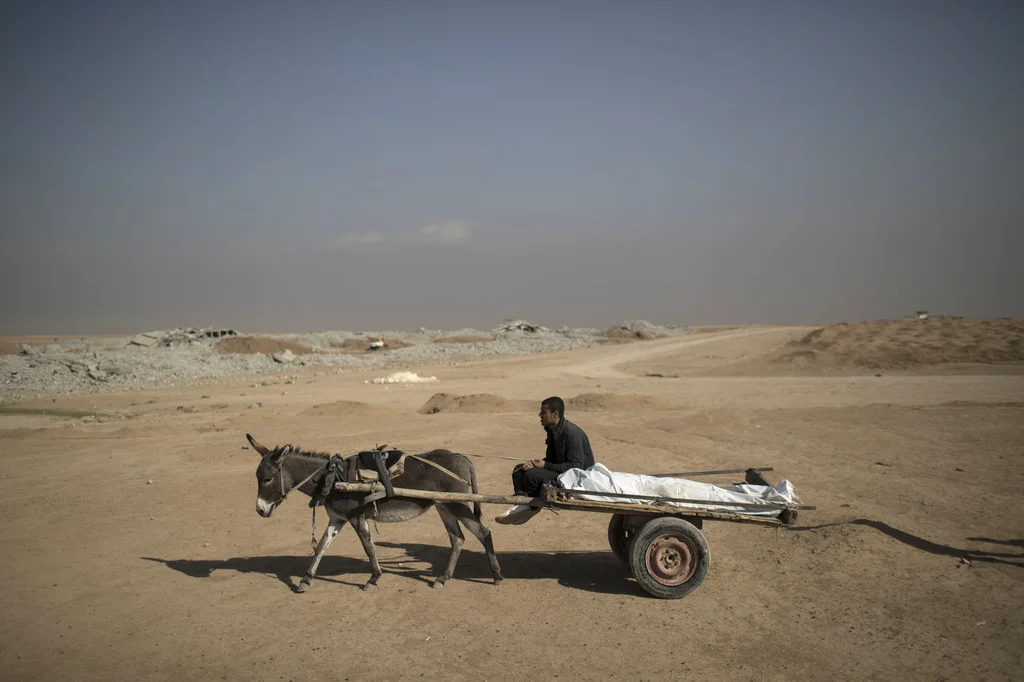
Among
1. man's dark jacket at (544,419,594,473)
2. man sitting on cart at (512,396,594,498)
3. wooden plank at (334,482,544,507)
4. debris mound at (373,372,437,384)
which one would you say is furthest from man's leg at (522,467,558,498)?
debris mound at (373,372,437,384)

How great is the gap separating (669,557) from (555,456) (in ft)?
5.46

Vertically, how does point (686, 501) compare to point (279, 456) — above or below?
below

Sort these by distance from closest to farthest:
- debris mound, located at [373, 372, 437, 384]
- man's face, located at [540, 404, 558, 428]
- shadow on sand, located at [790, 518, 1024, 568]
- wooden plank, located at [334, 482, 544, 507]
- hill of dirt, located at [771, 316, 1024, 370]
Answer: wooden plank, located at [334, 482, 544, 507] < man's face, located at [540, 404, 558, 428] < shadow on sand, located at [790, 518, 1024, 568] < hill of dirt, located at [771, 316, 1024, 370] < debris mound, located at [373, 372, 437, 384]

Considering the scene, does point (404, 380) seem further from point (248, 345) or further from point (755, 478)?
point (755, 478)

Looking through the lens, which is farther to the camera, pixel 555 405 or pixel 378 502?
pixel 378 502

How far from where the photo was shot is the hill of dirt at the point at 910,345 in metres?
29.2

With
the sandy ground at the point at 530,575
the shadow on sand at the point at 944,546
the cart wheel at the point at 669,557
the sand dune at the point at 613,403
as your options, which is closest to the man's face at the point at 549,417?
the cart wheel at the point at 669,557

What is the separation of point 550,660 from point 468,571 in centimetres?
235

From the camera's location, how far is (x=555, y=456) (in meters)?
7.40

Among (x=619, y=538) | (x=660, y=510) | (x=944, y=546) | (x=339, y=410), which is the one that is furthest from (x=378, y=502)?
(x=339, y=410)

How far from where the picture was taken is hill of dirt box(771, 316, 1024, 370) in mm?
29219

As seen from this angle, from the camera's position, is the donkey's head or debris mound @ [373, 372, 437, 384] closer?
the donkey's head

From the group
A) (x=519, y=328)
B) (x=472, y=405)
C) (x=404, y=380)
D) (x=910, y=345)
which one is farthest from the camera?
(x=519, y=328)

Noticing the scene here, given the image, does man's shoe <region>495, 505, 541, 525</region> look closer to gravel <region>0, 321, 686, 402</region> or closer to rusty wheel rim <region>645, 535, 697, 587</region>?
rusty wheel rim <region>645, 535, 697, 587</region>
